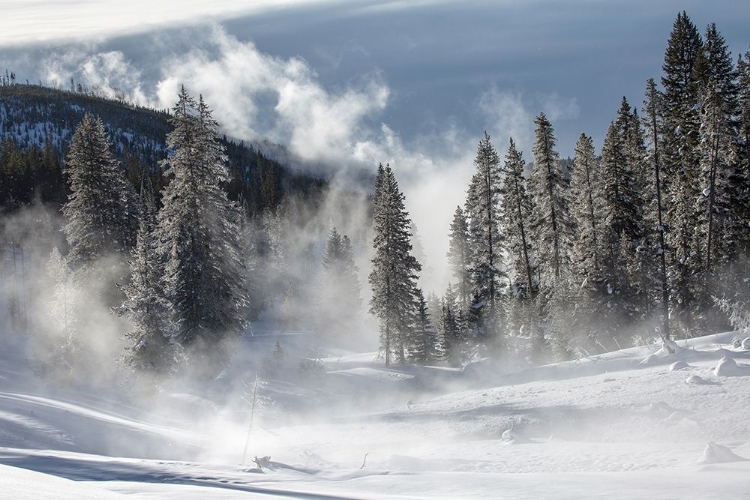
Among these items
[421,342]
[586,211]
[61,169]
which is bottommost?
[421,342]

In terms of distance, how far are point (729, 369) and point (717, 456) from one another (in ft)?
22.1

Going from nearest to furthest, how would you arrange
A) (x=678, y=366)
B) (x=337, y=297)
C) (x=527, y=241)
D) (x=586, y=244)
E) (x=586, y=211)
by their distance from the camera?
1. (x=678, y=366)
2. (x=586, y=244)
3. (x=586, y=211)
4. (x=527, y=241)
5. (x=337, y=297)

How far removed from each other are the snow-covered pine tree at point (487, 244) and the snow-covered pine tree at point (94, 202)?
1028 inches

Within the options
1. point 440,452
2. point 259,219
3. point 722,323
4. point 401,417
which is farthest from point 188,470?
point 259,219

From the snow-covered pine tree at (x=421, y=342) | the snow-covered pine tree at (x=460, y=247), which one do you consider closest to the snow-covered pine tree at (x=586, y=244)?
the snow-covered pine tree at (x=421, y=342)

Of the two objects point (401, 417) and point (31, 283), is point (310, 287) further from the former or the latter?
point (401, 417)

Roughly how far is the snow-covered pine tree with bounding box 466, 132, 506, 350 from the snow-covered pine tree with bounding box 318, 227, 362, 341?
31.9 meters

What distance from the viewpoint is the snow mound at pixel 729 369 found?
1520 cm

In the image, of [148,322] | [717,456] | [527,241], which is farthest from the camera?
[527,241]

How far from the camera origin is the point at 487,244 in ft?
147

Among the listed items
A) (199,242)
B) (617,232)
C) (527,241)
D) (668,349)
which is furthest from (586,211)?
(199,242)

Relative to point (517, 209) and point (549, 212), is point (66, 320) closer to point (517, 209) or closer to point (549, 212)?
point (517, 209)

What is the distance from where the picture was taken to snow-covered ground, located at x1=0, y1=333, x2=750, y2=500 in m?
7.76

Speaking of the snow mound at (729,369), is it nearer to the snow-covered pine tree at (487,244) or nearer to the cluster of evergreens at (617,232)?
the cluster of evergreens at (617,232)
